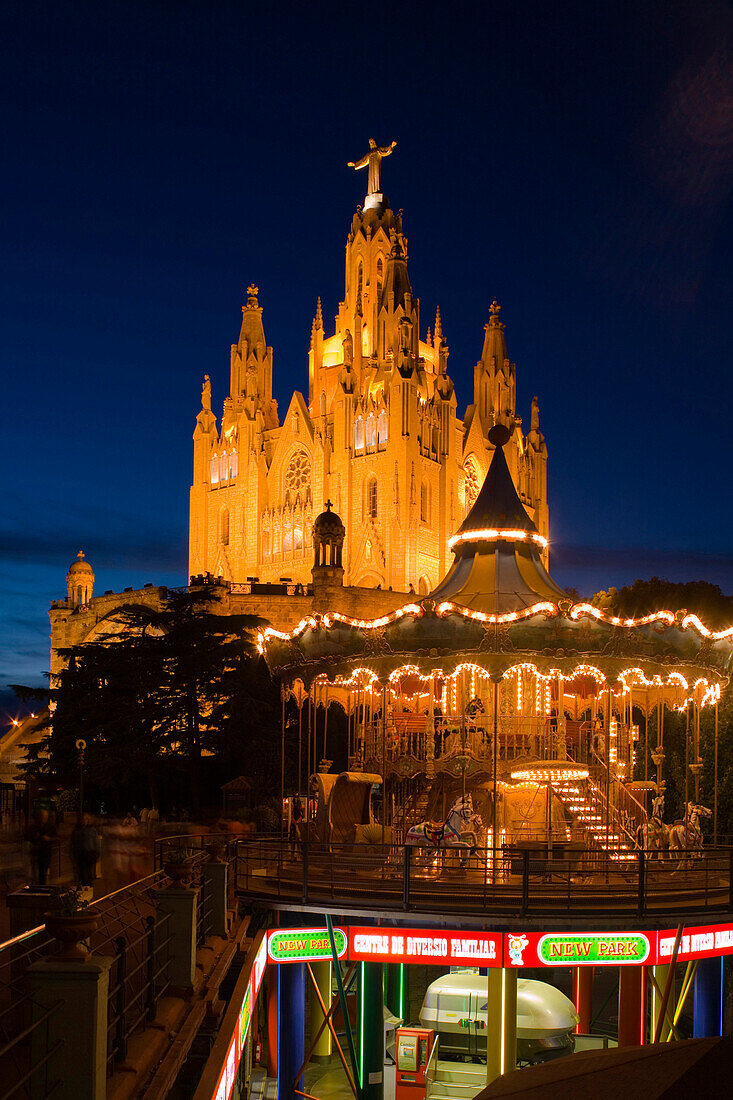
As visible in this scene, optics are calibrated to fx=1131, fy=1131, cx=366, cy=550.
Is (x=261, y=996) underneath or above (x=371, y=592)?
underneath

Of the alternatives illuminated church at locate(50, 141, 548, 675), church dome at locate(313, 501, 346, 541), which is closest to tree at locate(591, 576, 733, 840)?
church dome at locate(313, 501, 346, 541)

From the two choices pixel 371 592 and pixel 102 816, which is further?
pixel 371 592

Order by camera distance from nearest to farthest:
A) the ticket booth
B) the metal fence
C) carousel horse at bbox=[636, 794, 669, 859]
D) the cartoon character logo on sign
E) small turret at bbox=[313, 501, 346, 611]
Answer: the metal fence < the cartoon character logo on sign < the ticket booth < carousel horse at bbox=[636, 794, 669, 859] < small turret at bbox=[313, 501, 346, 611]

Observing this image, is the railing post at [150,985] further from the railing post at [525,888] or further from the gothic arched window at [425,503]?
the gothic arched window at [425,503]

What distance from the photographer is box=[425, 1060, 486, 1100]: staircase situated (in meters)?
14.4

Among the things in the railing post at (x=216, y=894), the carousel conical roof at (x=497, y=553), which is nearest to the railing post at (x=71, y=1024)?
the railing post at (x=216, y=894)

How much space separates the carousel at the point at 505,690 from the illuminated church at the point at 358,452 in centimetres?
3672

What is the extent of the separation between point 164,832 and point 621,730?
45.0 ft

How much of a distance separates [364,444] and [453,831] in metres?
53.5

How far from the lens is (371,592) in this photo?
53.8 meters

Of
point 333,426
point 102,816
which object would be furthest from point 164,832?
point 333,426

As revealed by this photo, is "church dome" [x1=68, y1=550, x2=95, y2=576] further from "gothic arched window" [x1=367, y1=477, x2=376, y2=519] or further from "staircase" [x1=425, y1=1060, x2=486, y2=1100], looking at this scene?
"staircase" [x1=425, y1=1060, x2=486, y2=1100]

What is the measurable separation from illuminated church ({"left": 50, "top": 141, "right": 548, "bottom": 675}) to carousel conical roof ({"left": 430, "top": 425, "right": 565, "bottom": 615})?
120ft

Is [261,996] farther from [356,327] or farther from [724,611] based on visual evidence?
[356,327]
